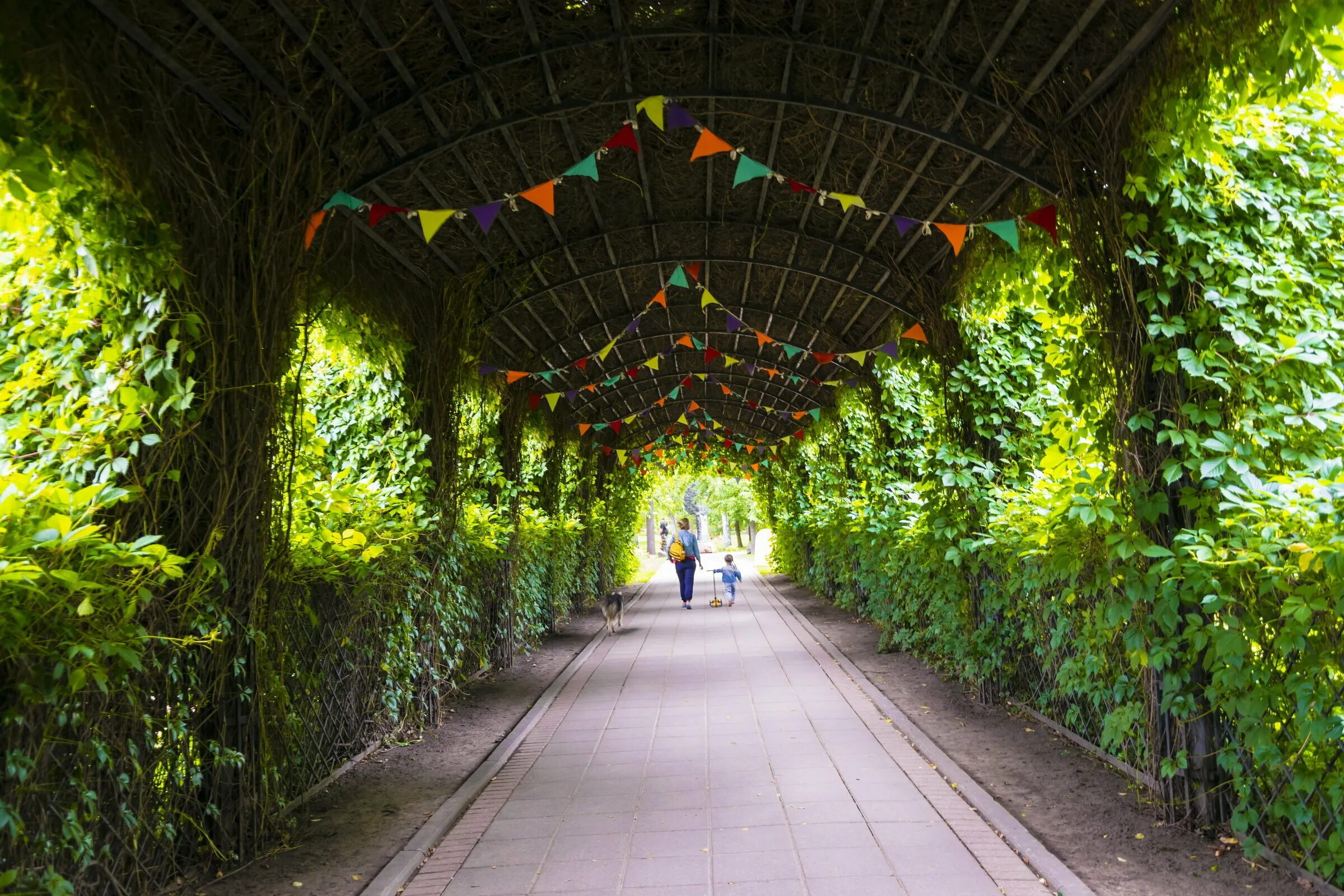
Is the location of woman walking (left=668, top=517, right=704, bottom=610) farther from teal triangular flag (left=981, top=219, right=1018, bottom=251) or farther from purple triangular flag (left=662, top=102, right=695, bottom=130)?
purple triangular flag (left=662, top=102, right=695, bottom=130)

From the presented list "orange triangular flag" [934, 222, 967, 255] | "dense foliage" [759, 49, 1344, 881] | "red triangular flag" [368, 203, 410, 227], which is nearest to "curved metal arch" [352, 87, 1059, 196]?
"red triangular flag" [368, 203, 410, 227]

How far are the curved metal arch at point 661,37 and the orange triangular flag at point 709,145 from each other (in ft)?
1.63

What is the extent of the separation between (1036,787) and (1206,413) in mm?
2195

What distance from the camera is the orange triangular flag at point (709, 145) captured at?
4.81 m

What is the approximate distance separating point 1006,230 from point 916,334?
2325 millimetres

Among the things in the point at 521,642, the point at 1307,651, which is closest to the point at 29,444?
the point at 1307,651

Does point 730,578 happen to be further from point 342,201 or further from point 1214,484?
point 1214,484

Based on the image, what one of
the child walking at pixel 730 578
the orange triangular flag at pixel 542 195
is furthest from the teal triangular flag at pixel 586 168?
the child walking at pixel 730 578

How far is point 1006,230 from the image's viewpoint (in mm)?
4836

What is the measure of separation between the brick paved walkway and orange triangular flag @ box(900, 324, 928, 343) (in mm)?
2898

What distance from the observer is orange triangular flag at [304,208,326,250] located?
398cm

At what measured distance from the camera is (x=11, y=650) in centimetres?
229

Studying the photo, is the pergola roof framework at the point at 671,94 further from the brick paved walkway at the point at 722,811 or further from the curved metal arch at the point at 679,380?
the curved metal arch at the point at 679,380

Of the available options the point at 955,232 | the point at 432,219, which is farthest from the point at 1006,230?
the point at 432,219
